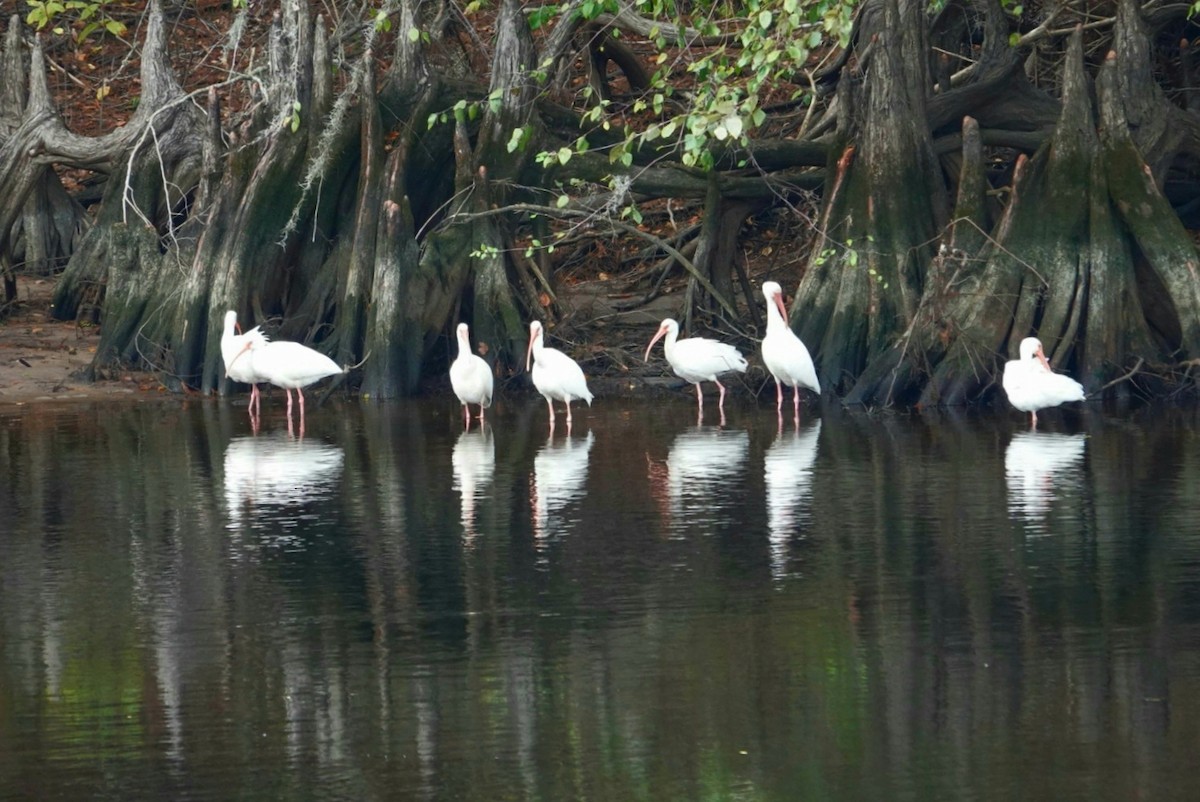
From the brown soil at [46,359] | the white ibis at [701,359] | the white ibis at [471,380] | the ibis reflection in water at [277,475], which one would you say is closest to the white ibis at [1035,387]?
the white ibis at [701,359]

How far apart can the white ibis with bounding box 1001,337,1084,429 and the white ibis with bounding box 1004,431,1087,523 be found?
0.47 metres

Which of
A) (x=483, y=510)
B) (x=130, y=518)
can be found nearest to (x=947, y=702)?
(x=483, y=510)

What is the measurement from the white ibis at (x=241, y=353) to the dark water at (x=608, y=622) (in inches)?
131

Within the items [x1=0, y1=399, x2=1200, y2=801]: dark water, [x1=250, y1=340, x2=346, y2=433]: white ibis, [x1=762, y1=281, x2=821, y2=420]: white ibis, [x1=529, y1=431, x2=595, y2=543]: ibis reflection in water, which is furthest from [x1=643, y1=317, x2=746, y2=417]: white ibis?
[x1=250, y1=340, x2=346, y2=433]: white ibis

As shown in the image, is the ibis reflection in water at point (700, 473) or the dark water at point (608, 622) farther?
the ibis reflection in water at point (700, 473)

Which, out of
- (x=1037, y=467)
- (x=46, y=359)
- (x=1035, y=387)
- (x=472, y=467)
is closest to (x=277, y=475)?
(x=472, y=467)

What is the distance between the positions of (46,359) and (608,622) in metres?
13.0

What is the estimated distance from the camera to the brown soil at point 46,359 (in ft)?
64.2

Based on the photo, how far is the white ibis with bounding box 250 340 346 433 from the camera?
59.9 ft

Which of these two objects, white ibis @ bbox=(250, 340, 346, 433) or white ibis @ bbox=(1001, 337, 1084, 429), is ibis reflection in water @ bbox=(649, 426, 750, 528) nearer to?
white ibis @ bbox=(1001, 337, 1084, 429)

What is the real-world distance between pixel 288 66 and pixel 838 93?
5515 mm

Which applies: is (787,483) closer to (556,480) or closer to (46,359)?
(556,480)

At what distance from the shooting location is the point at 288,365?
1830cm

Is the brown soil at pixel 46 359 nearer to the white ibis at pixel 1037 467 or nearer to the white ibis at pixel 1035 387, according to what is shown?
Result: the white ibis at pixel 1035 387
